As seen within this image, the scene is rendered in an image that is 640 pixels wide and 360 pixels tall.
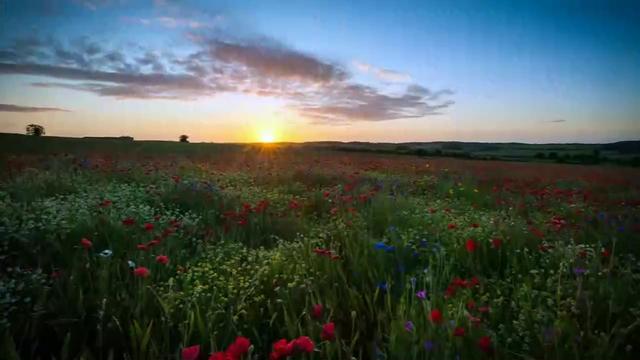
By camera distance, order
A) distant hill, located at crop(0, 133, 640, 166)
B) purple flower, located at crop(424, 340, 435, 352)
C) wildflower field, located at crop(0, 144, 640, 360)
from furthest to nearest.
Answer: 1. distant hill, located at crop(0, 133, 640, 166)
2. wildflower field, located at crop(0, 144, 640, 360)
3. purple flower, located at crop(424, 340, 435, 352)

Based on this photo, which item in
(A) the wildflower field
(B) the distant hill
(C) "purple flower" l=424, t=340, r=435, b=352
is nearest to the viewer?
(C) "purple flower" l=424, t=340, r=435, b=352

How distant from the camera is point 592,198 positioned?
332 inches

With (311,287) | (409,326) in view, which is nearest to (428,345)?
(409,326)

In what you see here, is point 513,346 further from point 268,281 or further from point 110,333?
point 110,333

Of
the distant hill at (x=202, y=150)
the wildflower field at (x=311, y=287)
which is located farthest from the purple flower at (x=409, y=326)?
the distant hill at (x=202, y=150)

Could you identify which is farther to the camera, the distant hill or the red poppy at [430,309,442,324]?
the distant hill

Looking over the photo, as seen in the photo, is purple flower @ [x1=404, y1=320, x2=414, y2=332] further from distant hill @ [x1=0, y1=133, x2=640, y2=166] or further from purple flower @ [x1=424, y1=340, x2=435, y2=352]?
distant hill @ [x1=0, y1=133, x2=640, y2=166]

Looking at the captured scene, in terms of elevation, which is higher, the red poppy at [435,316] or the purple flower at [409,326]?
the red poppy at [435,316]

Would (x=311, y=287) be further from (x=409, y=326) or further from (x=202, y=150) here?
(x=202, y=150)

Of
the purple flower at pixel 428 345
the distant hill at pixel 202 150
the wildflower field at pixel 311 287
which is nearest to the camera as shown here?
the purple flower at pixel 428 345

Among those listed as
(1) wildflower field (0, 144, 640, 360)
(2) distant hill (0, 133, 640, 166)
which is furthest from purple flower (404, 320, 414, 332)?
(2) distant hill (0, 133, 640, 166)

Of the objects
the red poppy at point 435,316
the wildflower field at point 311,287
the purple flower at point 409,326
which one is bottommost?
the wildflower field at point 311,287

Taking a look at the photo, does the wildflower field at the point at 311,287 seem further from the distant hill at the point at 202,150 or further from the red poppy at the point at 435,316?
the distant hill at the point at 202,150

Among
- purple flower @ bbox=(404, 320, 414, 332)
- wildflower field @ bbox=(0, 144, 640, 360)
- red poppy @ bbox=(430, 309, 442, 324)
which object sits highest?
red poppy @ bbox=(430, 309, 442, 324)
